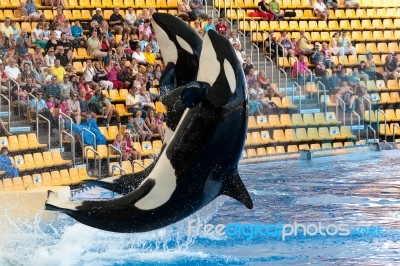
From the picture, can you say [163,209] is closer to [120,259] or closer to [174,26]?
[174,26]

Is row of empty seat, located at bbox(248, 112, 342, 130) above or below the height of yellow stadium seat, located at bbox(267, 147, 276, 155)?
above

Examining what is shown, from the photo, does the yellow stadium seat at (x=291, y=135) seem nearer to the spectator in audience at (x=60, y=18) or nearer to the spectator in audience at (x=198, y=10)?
the spectator in audience at (x=198, y=10)

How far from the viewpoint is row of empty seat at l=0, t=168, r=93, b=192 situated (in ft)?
57.1

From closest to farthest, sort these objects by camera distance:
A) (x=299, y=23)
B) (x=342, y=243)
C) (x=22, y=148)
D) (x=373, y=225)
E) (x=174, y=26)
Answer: (x=174, y=26), (x=342, y=243), (x=373, y=225), (x=22, y=148), (x=299, y=23)

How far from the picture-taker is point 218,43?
9.86m

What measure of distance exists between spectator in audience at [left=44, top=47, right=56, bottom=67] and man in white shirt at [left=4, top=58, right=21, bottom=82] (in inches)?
48.8

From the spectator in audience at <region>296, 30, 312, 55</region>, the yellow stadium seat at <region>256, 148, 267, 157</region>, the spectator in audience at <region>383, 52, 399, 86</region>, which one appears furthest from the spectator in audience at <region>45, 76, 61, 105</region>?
the spectator in audience at <region>383, 52, 399, 86</region>

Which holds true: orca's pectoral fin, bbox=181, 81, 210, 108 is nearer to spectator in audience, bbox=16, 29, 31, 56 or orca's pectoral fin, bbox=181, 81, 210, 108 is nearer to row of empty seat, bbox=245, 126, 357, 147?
spectator in audience, bbox=16, 29, 31, 56

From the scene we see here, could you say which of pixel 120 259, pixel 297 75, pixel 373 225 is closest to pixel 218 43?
pixel 120 259

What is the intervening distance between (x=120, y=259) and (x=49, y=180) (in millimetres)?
5956

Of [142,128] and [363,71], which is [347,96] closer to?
[363,71]

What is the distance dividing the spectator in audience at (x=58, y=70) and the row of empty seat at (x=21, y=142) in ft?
7.94

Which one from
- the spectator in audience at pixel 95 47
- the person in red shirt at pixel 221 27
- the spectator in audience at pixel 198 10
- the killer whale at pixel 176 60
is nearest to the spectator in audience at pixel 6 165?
the spectator in audience at pixel 95 47

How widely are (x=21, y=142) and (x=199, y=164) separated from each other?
9.89m
